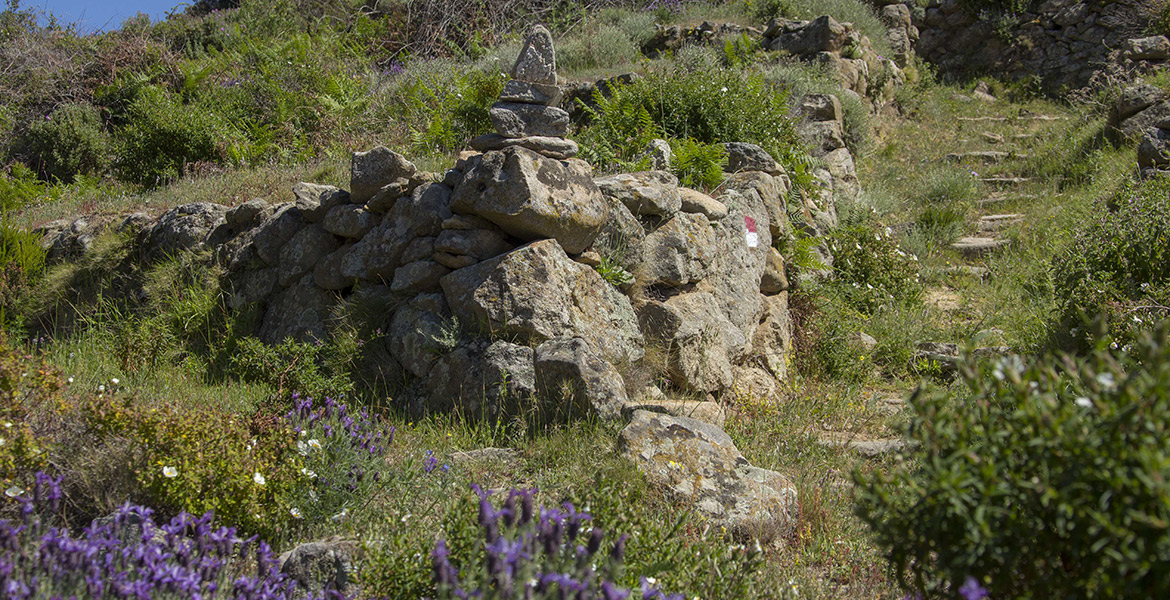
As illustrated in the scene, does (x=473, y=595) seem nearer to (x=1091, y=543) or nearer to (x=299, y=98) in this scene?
(x=1091, y=543)

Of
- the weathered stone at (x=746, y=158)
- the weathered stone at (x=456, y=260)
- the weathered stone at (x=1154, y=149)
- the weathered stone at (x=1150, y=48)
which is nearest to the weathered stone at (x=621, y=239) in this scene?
the weathered stone at (x=456, y=260)

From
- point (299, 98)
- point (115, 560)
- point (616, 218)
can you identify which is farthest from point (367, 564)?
point (299, 98)

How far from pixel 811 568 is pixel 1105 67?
15.3 meters

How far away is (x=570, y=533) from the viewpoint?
2490 mm

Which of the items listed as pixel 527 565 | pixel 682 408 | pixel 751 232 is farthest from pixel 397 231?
pixel 527 565

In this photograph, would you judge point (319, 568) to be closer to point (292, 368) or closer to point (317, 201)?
point (292, 368)

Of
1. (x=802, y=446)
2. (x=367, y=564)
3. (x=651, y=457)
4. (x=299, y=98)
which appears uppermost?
(x=299, y=98)

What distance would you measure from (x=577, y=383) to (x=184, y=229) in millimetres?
4031

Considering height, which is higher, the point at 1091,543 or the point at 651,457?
the point at 1091,543

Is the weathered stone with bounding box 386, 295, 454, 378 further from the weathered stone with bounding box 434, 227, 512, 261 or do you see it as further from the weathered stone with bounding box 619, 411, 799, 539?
the weathered stone with bounding box 619, 411, 799, 539

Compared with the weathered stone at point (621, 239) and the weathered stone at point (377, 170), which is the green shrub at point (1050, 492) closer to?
the weathered stone at point (621, 239)

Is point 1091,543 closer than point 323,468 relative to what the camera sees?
Yes

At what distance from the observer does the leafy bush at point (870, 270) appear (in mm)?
7816

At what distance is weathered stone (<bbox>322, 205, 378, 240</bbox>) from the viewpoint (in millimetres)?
5715
